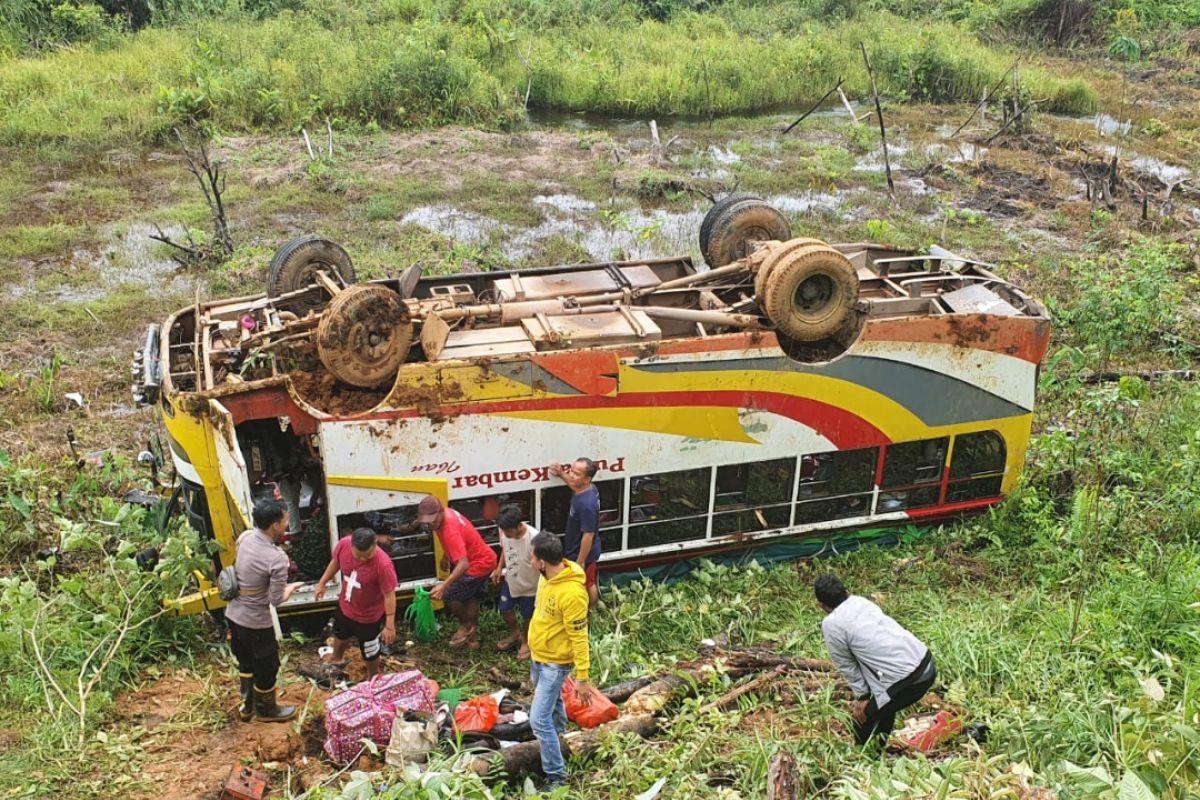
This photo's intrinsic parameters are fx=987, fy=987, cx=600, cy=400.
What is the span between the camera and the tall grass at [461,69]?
70.8 ft

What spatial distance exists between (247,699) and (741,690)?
3.09 m

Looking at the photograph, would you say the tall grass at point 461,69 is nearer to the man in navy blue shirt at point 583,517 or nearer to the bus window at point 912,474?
the bus window at point 912,474

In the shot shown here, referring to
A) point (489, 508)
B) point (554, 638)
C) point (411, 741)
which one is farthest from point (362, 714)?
point (489, 508)

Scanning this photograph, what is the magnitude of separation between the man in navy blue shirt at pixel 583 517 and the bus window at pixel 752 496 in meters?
1.26

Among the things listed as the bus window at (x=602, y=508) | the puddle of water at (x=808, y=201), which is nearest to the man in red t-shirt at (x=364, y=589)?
the bus window at (x=602, y=508)

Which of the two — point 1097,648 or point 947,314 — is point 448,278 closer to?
point 947,314

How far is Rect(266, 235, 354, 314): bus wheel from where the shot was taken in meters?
8.41

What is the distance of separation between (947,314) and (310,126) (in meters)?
17.4

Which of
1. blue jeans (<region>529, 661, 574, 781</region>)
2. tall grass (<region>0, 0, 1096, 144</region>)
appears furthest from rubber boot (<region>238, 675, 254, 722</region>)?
tall grass (<region>0, 0, 1096, 144</region>)

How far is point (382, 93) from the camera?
22312 millimetres

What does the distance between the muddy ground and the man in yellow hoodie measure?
6.60 meters

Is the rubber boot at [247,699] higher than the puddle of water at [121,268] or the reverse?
the reverse

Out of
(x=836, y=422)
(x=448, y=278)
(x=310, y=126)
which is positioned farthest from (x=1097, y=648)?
(x=310, y=126)

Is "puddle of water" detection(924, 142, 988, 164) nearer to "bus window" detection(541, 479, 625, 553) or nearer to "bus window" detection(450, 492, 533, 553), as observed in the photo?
"bus window" detection(541, 479, 625, 553)
